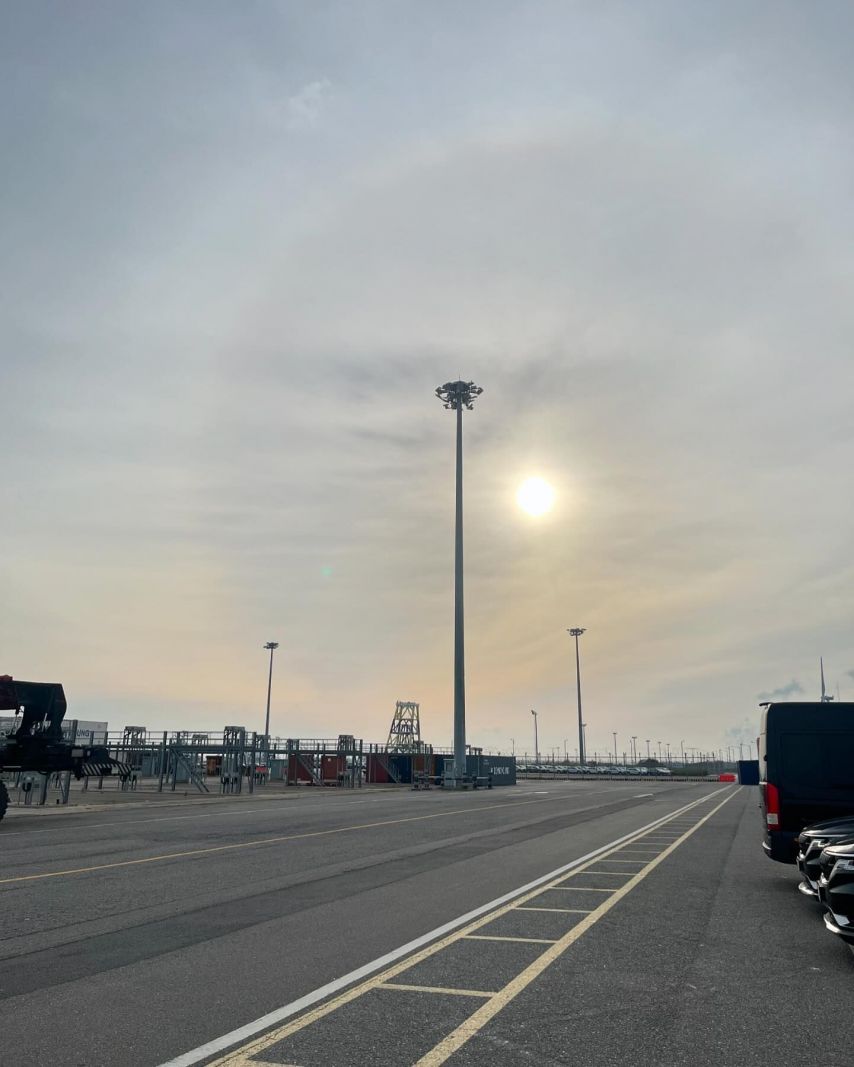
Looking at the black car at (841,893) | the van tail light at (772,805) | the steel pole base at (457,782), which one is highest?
the van tail light at (772,805)

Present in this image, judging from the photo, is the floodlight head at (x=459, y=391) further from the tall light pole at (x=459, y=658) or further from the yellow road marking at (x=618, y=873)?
the yellow road marking at (x=618, y=873)

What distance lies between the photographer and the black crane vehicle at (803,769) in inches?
446

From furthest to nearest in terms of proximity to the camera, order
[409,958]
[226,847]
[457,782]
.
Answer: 1. [457,782]
2. [226,847]
3. [409,958]

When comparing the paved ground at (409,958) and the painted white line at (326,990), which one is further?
the paved ground at (409,958)

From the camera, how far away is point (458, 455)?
55500 mm

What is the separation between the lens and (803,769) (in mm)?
11539

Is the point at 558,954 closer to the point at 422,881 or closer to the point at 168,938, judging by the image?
the point at 168,938

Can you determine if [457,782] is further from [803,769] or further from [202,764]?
[803,769]

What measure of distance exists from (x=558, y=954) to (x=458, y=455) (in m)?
48.6

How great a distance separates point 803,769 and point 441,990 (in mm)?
7087

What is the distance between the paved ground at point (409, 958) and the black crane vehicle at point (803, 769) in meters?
0.95

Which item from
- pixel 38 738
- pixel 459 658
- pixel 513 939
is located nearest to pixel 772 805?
pixel 513 939

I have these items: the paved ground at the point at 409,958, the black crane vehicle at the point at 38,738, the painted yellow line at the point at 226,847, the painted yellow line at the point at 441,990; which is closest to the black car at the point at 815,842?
the paved ground at the point at 409,958

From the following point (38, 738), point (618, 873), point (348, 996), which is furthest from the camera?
point (38, 738)
